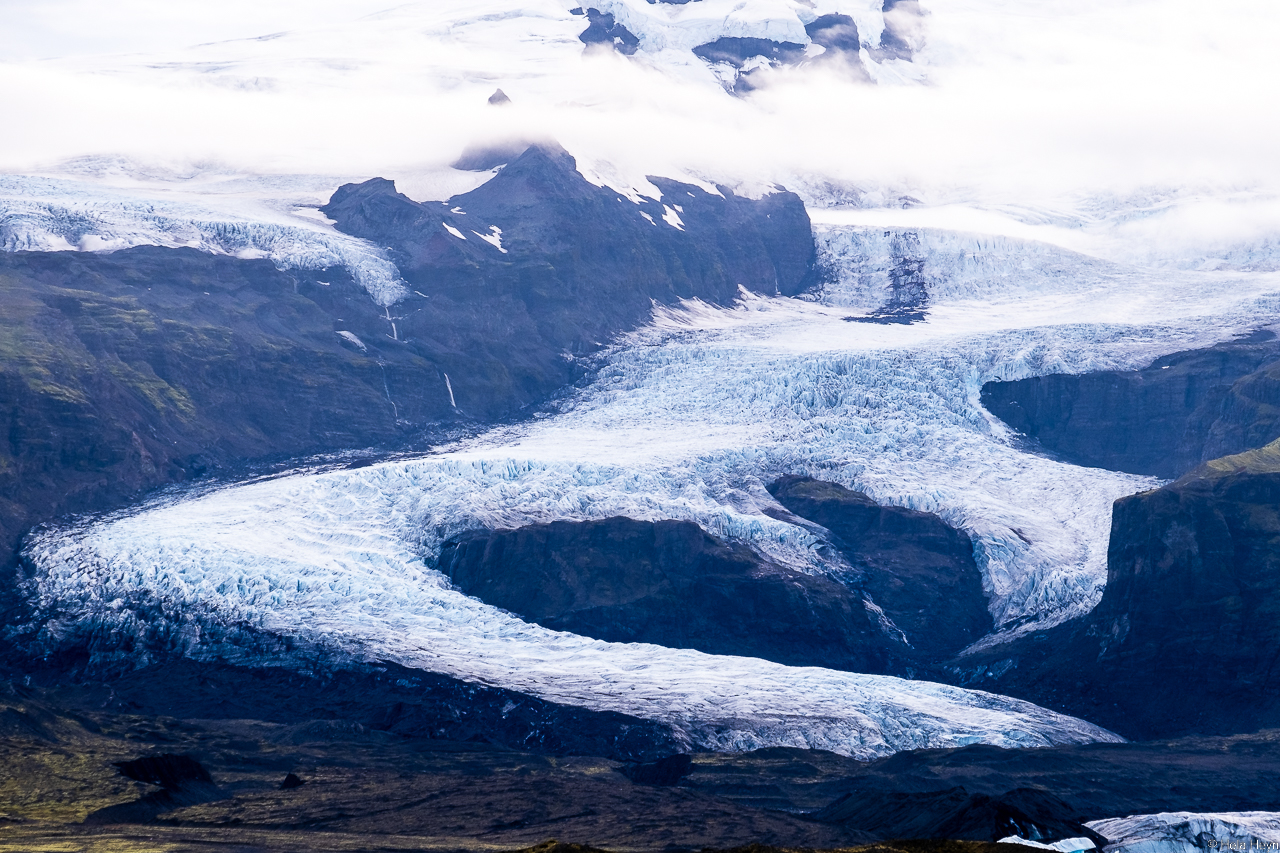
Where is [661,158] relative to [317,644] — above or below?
above

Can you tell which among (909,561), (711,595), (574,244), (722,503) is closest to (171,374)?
(722,503)

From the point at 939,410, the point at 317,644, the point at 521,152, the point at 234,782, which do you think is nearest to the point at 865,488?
the point at 939,410

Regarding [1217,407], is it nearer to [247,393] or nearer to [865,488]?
[865,488]

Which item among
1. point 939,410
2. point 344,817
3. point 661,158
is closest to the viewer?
point 344,817

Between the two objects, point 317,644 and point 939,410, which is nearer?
point 317,644

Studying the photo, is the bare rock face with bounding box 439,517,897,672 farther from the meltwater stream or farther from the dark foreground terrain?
the dark foreground terrain

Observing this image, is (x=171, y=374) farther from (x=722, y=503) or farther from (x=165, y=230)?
(x=722, y=503)

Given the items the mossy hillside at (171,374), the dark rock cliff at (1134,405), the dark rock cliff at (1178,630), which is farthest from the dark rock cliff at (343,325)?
the dark rock cliff at (1178,630)

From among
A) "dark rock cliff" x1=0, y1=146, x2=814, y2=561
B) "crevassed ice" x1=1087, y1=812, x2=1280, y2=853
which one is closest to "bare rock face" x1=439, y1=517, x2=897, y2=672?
"dark rock cliff" x1=0, y1=146, x2=814, y2=561
